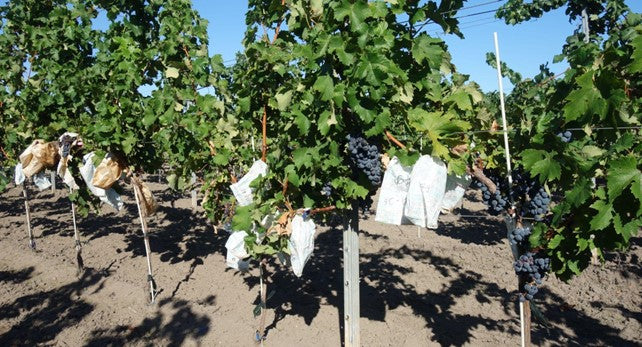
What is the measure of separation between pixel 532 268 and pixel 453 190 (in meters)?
0.66

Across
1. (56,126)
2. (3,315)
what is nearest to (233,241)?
(3,315)

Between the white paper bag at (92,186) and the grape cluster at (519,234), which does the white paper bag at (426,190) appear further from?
the white paper bag at (92,186)

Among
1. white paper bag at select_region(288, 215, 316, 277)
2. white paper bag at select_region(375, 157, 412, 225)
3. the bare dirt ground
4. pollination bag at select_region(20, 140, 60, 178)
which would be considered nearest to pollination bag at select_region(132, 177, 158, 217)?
the bare dirt ground

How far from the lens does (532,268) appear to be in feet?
8.53

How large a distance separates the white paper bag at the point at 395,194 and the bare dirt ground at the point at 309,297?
6.93 ft

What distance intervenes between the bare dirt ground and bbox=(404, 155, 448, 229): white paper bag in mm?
2192

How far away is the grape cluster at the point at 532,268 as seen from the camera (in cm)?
258

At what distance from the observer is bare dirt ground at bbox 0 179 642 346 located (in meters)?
4.60

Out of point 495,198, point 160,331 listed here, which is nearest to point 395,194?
point 495,198

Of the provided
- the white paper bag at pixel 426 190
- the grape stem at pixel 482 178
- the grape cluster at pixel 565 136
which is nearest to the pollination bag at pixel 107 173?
the white paper bag at pixel 426 190

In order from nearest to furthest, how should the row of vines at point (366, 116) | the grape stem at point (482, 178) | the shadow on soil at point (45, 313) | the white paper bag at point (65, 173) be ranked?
the row of vines at point (366, 116)
the grape stem at point (482, 178)
the shadow on soil at point (45, 313)
the white paper bag at point (65, 173)

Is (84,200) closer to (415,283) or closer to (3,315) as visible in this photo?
(3,315)

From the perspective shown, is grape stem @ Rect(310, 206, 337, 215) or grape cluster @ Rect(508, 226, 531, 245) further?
grape stem @ Rect(310, 206, 337, 215)

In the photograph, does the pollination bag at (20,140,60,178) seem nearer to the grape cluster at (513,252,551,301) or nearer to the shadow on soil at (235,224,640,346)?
the shadow on soil at (235,224,640,346)
